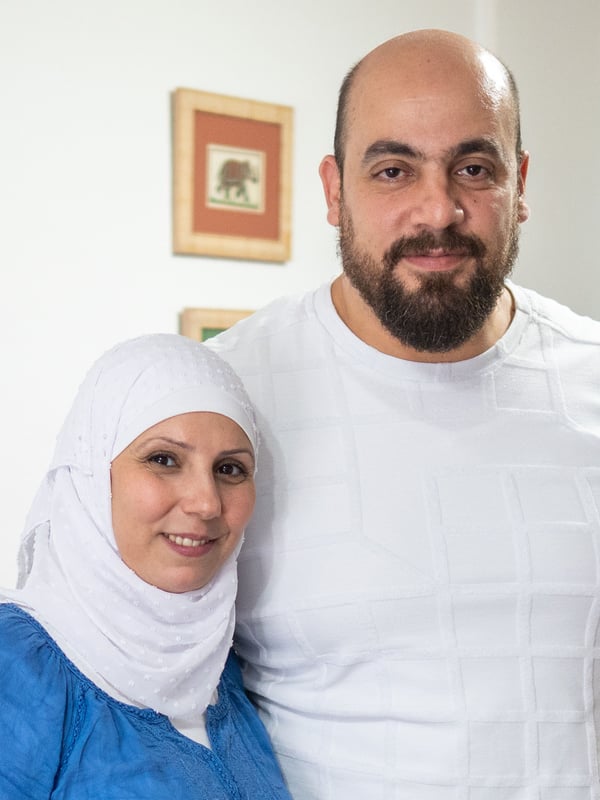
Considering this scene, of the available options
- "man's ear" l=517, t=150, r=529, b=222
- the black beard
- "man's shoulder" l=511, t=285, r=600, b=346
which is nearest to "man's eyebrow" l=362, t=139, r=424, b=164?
the black beard

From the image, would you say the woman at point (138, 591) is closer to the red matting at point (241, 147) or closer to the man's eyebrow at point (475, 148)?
the man's eyebrow at point (475, 148)

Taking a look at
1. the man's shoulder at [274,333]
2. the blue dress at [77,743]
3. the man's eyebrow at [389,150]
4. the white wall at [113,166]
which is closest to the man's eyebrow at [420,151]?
the man's eyebrow at [389,150]

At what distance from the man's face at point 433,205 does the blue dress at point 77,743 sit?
2.12 ft

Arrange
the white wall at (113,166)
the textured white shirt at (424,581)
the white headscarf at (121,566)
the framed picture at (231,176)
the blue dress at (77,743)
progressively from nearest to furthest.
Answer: the blue dress at (77,743), the white headscarf at (121,566), the textured white shirt at (424,581), the white wall at (113,166), the framed picture at (231,176)

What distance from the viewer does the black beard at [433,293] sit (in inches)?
59.9

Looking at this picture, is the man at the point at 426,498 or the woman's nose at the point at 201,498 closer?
the woman's nose at the point at 201,498

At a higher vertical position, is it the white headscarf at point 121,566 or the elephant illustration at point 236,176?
the elephant illustration at point 236,176

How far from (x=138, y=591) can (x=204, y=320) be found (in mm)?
1386

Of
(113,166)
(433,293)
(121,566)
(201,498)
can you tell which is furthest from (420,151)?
(113,166)

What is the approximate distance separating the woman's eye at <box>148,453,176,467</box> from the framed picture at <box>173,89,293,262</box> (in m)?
1.34

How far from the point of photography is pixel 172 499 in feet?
4.26

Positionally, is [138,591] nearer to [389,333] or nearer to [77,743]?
[77,743]

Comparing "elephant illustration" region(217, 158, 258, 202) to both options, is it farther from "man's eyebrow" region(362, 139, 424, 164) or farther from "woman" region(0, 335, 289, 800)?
"woman" region(0, 335, 289, 800)

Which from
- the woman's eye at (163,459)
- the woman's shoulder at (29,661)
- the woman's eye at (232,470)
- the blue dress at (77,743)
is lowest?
the blue dress at (77,743)
